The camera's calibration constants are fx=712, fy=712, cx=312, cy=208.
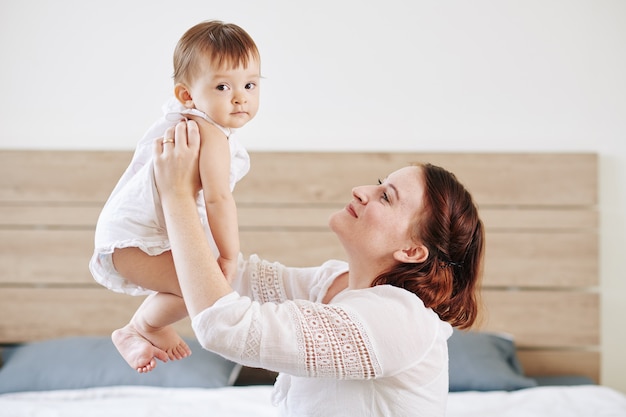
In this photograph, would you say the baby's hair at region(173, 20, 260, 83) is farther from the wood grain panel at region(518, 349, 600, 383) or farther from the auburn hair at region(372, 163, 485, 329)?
the wood grain panel at region(518, 349, 600, 383)

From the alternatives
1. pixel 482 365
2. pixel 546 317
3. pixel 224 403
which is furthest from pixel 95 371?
pixel 546 317

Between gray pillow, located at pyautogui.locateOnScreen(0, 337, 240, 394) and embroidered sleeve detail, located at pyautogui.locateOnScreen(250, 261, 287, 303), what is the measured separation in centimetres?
133

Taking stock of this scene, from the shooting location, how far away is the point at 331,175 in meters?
3.22

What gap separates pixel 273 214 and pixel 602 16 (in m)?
1.78

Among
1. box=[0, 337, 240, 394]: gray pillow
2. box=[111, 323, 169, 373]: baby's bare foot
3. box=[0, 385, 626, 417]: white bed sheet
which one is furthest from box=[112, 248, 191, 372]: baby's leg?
box=[0, 337, 240, 394]: gray pillow

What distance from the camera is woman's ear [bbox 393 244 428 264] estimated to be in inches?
53.4

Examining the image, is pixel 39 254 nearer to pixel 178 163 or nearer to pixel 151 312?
pixel 151 312

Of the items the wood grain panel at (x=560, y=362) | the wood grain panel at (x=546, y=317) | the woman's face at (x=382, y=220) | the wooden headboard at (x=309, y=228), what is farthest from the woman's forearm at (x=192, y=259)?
the wood grain panel at (x=560, y=362)

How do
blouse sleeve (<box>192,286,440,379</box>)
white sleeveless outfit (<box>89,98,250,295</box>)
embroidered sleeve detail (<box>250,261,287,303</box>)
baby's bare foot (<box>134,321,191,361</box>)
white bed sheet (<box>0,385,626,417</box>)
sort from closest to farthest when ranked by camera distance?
blouse sleeve (<box>192,286,440,379</box>) < white sleeveless outfit (<box>89,98,250,295</box>) < baby's bare foot (<box>134,321,191,361</box>) < embroidered sleeve detail (<box>250,261,287,303</box>) < white bed sheet (<box>0,385,626,417</box>)

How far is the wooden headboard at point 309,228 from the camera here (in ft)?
10.6

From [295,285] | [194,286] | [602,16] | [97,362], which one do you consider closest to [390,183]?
[295,285]

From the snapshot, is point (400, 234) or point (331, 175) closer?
point (400, 234)

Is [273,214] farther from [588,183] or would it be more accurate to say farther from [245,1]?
[588,183]

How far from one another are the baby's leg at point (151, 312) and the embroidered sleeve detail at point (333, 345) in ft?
0.77
